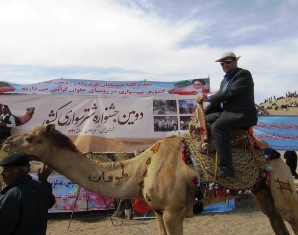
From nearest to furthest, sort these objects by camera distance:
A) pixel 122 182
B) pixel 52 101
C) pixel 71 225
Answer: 1. pixel 122 182
2. pixel 71 225
3. pixel 52 101

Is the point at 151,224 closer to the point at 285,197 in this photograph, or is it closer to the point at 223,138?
the point at 285,197

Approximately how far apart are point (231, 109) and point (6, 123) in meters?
7.31

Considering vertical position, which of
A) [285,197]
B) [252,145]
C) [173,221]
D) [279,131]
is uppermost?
[252,145]

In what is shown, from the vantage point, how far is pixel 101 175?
5.31 meters

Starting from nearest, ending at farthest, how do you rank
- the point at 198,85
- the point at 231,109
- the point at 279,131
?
the point at 231,109
the point at 198,85
the point at 279,131

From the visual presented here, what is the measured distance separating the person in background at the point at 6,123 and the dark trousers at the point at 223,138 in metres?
6.98

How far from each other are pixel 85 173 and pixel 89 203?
6.12 m

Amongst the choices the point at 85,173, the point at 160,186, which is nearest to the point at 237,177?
the point at 160,186

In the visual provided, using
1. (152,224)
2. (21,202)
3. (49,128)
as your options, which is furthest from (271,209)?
(152,224)

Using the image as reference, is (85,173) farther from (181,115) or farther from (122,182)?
(181,115)

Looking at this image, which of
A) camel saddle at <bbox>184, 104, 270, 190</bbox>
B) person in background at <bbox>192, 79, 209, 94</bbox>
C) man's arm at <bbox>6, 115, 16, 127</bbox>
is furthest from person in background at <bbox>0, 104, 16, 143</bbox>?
camel saddle at <bbox>184, 104, 270, 190</bbox>

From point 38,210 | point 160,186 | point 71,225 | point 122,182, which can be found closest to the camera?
point 38,210

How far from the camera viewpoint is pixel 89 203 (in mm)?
11102

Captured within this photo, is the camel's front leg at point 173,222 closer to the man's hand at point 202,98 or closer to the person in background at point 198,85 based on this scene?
the man's hand at point 202,98
